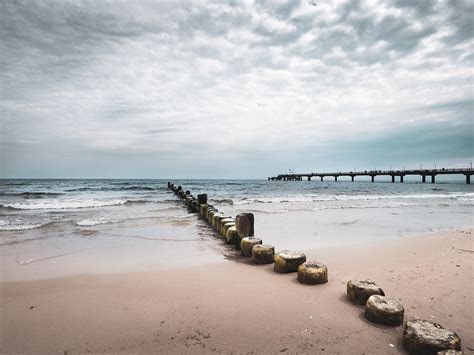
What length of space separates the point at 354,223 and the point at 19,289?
29.0ft

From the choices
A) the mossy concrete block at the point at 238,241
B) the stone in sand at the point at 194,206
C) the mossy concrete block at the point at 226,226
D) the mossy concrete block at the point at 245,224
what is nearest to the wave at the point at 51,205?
the stone in sand at the point at 194,206

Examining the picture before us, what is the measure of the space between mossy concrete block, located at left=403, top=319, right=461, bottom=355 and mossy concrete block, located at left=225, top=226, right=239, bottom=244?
4.15 meters

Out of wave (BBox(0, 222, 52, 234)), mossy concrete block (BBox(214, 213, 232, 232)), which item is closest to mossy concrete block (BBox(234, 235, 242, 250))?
mossy concrete block (BBox(214, 213, 232, 232))

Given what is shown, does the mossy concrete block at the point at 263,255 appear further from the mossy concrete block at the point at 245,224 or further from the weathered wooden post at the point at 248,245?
the mossy concrete block at the point at 245,224

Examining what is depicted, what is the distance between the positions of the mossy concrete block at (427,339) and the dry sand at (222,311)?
7.2 inches

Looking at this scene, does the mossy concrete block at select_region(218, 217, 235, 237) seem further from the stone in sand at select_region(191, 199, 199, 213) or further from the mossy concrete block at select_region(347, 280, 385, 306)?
the stone in sand at select_region(191, 199, 199, 213)

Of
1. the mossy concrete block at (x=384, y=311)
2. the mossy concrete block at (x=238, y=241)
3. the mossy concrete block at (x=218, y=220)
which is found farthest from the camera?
the mossy concrete block at (x=218, y=220)

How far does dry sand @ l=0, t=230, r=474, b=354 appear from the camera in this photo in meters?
2.51

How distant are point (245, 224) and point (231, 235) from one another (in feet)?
1.68

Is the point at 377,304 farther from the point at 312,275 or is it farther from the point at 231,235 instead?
the point at 231,235

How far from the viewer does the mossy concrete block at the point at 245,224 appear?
608 centimetres

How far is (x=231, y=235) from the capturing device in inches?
251

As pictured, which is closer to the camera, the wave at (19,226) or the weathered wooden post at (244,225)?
the weathered wooden post at (244,225)

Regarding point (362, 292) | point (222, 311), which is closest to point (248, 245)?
point (222, 311)
